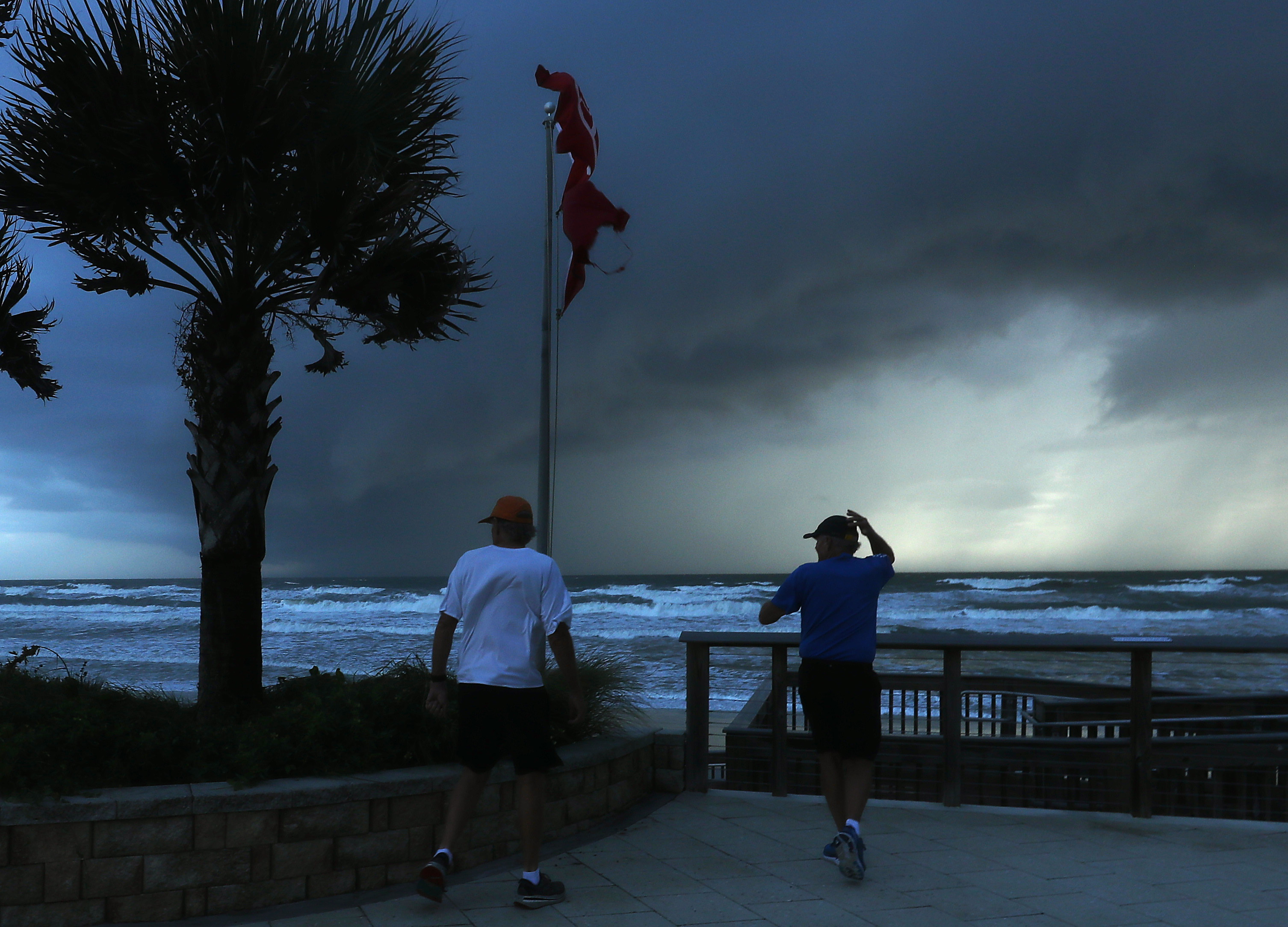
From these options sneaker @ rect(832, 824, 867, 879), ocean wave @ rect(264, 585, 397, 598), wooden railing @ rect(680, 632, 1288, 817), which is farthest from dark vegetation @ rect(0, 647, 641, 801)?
ocean wave @ rect(264, 585, 397, 598)

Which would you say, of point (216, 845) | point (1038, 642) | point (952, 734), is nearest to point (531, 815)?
point (216, 845)

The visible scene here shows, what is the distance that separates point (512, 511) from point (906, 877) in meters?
2.59

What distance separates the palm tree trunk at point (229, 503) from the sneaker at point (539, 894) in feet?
7.49

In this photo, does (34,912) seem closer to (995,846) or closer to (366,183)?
(366,183)

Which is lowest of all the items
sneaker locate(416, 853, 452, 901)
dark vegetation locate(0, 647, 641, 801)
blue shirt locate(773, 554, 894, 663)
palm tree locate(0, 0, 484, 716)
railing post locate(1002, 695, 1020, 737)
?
railing post locate(1002, 695, 1020, 737)

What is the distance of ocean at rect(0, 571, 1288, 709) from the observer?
1919 centimetres

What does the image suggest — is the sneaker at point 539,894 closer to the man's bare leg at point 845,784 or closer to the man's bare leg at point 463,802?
the man's bare leg at point 463,802

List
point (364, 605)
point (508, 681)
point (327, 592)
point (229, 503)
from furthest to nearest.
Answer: point (327, 592) < point (364, 605) < point (229, 503) < point (508, 681)

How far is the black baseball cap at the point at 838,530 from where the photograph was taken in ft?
15.4

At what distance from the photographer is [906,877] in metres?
4.38

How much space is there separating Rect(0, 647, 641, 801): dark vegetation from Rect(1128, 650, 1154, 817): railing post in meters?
3.33

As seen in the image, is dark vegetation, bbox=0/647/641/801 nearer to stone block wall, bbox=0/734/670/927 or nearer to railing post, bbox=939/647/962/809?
stone block wall, bbox=0/734/670/927

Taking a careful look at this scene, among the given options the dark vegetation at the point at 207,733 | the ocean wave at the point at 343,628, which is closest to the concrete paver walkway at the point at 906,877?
the dark vegetation at the point at 207,733

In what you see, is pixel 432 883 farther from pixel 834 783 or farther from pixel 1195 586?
pixel 1195 586
